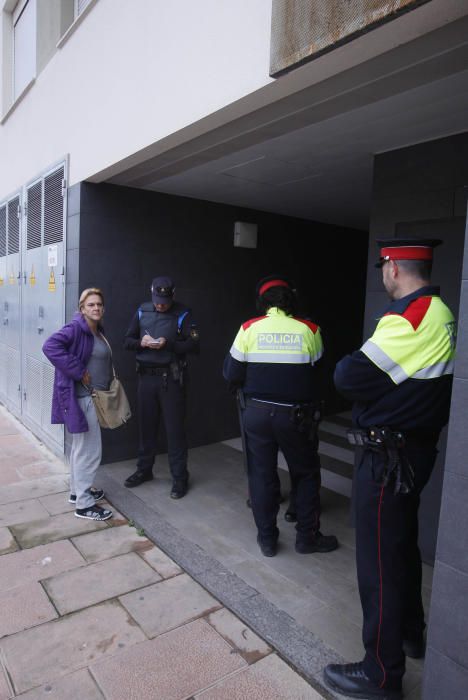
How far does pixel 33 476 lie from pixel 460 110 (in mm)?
4514

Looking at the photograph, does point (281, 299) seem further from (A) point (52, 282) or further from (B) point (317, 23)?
(A) point (52, 282)

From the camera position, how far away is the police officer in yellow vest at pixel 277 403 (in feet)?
10.4

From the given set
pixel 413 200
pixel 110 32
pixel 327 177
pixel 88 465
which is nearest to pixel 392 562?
pixel 413 200

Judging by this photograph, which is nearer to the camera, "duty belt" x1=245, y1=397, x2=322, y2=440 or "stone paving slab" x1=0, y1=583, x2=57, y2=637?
"stone paving slab" x1=0, y1=583, x2=57, y2=637

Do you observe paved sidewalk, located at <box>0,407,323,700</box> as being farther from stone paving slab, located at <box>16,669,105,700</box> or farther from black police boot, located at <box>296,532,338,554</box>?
black police boot, located at <box>296,532,338,554</box>

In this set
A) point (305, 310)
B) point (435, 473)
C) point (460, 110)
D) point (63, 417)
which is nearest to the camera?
point (460, 110)

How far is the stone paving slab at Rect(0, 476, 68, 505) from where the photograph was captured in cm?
426

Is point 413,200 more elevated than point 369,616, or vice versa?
point 413,200

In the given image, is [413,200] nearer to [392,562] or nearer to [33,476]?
[392,562]

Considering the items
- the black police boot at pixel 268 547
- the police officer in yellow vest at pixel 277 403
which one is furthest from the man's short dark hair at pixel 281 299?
the black police boot at pixel 268 547

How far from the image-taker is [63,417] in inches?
148

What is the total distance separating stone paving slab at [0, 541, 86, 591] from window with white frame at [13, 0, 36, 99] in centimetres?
526

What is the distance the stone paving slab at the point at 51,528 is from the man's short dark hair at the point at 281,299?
2100 mm

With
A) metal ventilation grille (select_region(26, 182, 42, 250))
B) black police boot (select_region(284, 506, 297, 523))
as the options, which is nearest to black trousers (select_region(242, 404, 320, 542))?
black police boot (select_region(284, 506, 297, 523))
